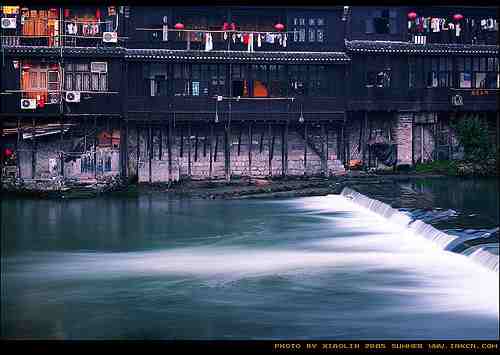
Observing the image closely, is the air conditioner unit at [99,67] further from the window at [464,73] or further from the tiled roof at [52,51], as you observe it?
the window at [464,73]

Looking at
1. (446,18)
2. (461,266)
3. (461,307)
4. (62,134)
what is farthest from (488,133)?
(461,307)

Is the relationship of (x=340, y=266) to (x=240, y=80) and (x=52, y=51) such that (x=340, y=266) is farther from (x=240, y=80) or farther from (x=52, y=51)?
(x=52, y=51)

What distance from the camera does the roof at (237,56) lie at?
41.7 m

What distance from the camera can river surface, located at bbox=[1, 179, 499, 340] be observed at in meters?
18.9

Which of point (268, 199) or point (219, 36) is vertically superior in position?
point (219, 36)

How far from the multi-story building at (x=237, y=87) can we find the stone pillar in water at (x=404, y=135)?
2.4 inches

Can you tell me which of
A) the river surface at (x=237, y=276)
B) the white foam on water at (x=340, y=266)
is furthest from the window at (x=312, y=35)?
the white foam on water at (x=340, y=266)

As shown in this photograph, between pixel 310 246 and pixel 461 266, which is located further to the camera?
pixel 310 246

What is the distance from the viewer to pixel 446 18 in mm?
44719

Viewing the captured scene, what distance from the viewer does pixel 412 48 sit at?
43750 millimetres

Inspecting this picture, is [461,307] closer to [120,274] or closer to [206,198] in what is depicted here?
[120,274]

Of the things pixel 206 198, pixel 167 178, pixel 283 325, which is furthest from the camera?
pixel 167 178
